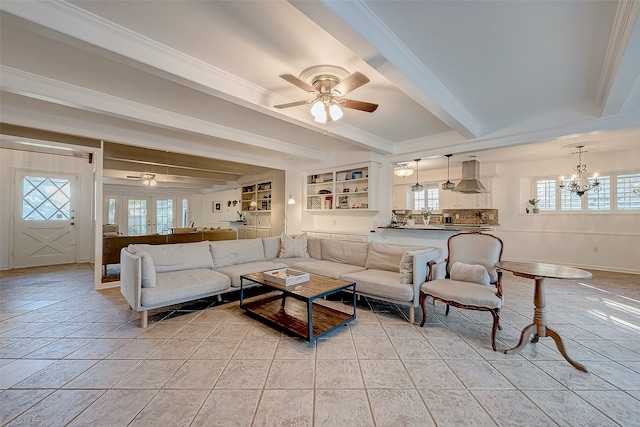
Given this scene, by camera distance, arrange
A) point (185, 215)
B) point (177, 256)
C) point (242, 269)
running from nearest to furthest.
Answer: point (177, 256) < point (242, 269) < point (185, 215)

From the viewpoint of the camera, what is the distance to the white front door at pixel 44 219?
5480 millimetres

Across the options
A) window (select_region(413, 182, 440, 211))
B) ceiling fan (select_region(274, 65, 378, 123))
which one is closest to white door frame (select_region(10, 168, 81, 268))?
ceiling fan (select_region(274, 65, 378, 123))

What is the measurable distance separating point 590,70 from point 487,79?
2.96 ft

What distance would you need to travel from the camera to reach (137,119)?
3.33 meters

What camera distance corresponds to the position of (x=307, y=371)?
201 centimetres

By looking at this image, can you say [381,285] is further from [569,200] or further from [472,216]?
[569,200]

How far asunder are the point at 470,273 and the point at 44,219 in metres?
8.31

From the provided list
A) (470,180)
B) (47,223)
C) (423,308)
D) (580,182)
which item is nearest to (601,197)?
(580,182)

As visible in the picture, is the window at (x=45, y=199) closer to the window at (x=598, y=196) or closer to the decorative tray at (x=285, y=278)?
the decorative tray at (x=285, y=278)

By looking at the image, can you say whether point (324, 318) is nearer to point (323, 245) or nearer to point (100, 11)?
point (323, 245)

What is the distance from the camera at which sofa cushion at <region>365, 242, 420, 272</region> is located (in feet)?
11.5

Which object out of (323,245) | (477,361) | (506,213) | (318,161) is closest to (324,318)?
(477,361)

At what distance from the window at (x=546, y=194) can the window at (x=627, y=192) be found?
1.03 metres

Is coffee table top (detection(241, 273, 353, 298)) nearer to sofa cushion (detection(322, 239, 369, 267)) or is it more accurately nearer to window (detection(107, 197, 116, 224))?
sofa cushion (detection(322, 239, 369, 267))
